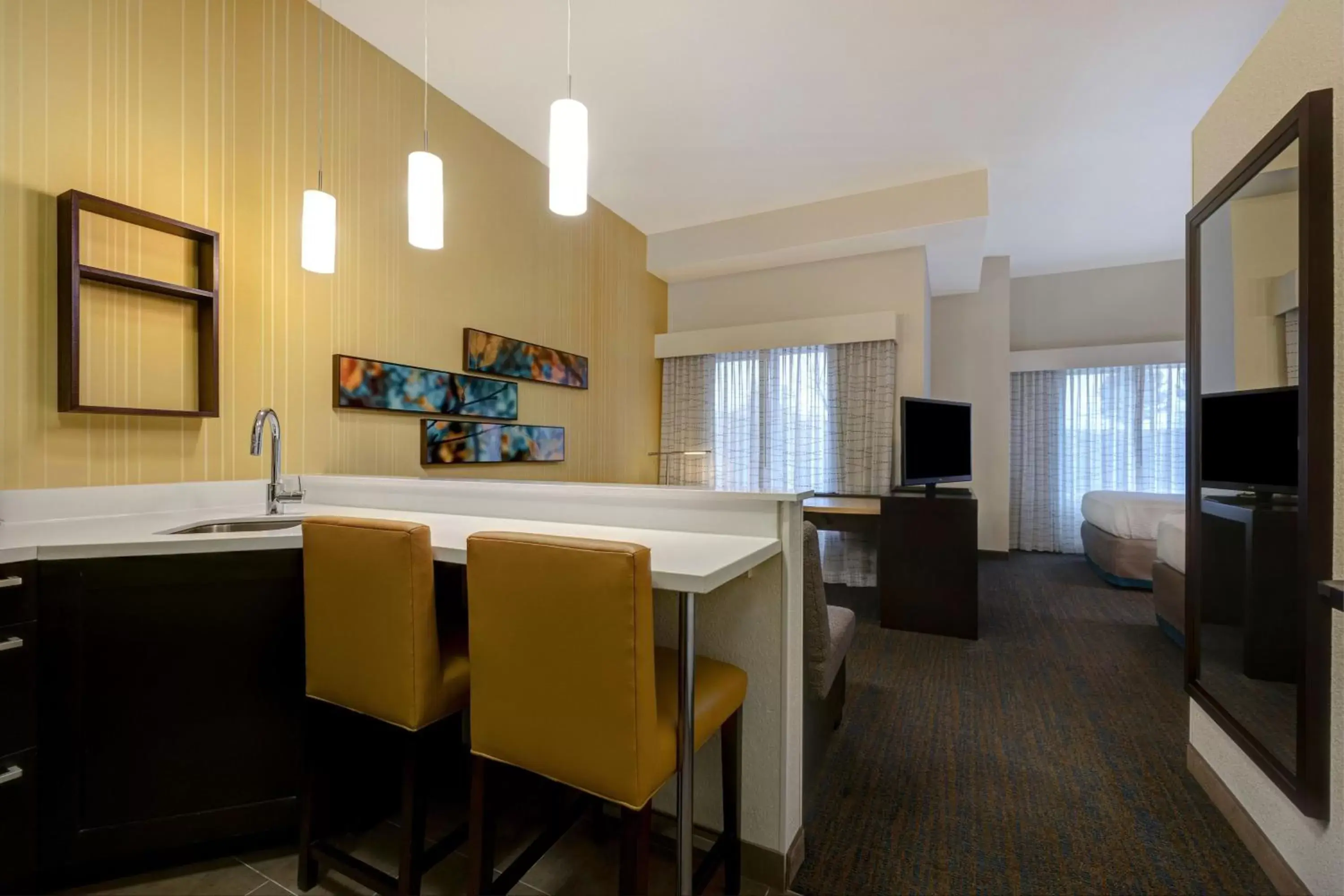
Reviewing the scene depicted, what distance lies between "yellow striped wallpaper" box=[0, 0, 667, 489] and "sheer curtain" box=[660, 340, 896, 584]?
76.9 inches

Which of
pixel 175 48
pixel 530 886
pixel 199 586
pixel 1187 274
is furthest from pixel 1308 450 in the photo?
pixel 175 48

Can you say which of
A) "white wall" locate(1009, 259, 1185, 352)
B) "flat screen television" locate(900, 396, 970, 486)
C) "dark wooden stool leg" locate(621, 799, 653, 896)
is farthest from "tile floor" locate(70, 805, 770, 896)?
"white wall" locate(1009, 259, 1185, 352)

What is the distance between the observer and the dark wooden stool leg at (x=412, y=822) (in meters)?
1.29

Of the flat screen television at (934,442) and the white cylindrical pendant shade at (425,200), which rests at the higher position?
the white cylindrical pendant shade at (425,200)

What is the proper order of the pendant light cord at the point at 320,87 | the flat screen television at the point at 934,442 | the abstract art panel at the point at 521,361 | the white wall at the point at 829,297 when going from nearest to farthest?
the pendant light cord at the point at 320,87 < the abstract art panel at the point at 521,361 < the flat screen television at the point at 934,442 < the white wall at the point at 829,297

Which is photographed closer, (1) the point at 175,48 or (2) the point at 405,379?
(1) the point at 175,48

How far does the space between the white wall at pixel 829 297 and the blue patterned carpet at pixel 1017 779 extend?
7.35ft

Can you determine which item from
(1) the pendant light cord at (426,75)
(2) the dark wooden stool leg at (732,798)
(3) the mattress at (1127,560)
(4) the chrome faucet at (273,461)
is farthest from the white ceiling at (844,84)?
(2) the dark wooden stool leg at (732,798)

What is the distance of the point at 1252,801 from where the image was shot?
1.55 metres

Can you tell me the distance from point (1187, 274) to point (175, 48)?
3696 mm

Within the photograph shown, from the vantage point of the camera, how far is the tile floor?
1.42 metres

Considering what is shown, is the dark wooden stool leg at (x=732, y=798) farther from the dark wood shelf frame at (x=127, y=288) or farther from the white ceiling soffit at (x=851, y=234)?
the white ceiling soffit at (x=851, y=234)

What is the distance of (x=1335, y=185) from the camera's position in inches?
49.2

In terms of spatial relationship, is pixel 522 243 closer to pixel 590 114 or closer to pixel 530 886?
pixel 590 114
